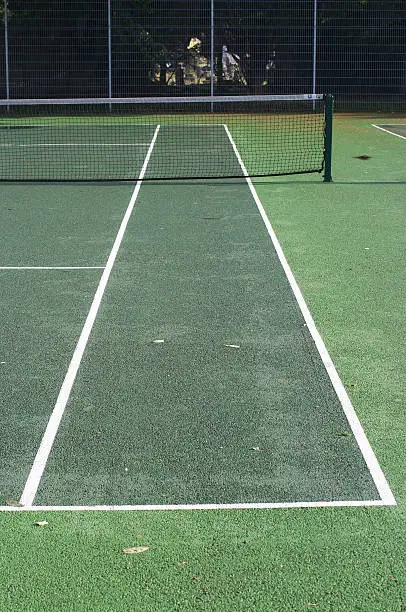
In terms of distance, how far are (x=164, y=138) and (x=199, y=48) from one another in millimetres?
9950

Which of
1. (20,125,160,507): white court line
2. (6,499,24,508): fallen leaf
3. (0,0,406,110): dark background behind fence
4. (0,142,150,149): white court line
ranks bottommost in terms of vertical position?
(6,499,24,508): fallen leaf

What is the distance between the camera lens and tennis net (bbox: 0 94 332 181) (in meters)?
18.4

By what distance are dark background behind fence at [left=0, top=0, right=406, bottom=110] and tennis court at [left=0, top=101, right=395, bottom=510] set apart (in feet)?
71.4

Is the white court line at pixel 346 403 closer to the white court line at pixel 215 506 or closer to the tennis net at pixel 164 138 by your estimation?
the white court line at pixel 215 506

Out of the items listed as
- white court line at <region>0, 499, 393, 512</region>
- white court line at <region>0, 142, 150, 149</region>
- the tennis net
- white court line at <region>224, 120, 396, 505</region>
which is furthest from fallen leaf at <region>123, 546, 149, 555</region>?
white court line at <region>0, 142, 150, 149</region>

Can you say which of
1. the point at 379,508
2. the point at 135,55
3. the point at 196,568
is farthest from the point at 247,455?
the point at 135,55

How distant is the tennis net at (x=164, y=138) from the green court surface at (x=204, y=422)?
6.18 m

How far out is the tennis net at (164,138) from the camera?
726 inches

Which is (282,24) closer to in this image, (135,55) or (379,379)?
(135,55)

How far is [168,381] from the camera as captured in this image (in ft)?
22.9

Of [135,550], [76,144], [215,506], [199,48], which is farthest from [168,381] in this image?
[199,48]

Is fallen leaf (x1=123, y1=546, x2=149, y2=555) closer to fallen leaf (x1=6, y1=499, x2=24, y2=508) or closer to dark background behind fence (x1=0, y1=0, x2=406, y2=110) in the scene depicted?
fallen leaf (x1=6, y1=499, x2=24, y2=508)

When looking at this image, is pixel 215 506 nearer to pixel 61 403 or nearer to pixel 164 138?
pixel 61 403

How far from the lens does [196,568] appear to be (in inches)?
175
